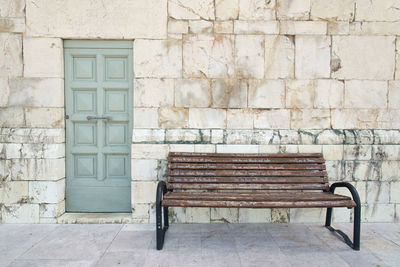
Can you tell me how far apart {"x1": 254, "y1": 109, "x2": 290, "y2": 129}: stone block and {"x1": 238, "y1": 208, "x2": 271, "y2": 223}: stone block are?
115 cm

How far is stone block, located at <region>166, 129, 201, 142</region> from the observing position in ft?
11.9

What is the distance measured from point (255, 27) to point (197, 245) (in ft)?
9.46

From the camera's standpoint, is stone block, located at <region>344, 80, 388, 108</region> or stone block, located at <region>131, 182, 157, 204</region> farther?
stone block, located at <region>344, 80, 388, 108</region>

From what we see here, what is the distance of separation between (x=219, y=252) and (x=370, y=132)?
264 centimetres

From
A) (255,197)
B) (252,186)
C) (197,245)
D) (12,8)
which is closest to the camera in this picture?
(255,197)

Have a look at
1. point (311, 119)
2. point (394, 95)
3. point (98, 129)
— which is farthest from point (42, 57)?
point (394, 95)

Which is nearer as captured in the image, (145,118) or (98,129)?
(145,118)

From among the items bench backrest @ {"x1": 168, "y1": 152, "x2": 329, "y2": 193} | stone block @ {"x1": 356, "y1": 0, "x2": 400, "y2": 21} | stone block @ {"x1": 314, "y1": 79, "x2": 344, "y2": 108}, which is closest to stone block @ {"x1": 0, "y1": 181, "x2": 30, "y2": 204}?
bench backrest @ {"x1": 168, "y1": 152, "x2": 329, "y2": 193}

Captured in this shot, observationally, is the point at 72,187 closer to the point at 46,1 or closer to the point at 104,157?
the point at 104,157

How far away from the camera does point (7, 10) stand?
3.59m

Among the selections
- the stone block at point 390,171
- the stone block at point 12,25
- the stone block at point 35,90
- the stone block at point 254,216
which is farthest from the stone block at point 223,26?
the stone block at point 390,171

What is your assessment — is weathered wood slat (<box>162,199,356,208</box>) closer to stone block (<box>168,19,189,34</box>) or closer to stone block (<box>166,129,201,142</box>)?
stone block (<box>166,129,201,142</box>)

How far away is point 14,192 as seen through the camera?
3.59 m

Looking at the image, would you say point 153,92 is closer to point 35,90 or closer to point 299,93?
point 35,90
